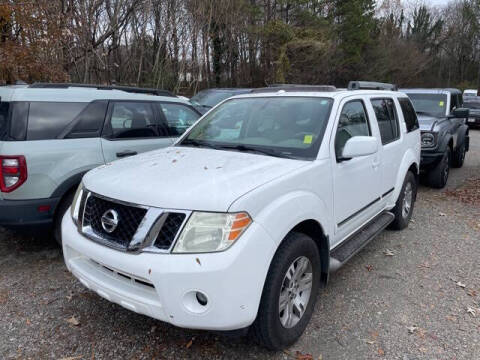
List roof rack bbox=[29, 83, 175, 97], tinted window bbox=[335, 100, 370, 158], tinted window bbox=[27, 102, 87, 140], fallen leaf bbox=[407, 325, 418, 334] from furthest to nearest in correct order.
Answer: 1. roof rack bbox=[29, 83, 175, 97]
2. tinted window bbox=[27, 102, 87, 140]
3. tinted window bbox=[335, 100, 370, 158]
4. fallen leaf bbox=[407, 325, 418, 334]

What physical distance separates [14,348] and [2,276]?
4.14ft

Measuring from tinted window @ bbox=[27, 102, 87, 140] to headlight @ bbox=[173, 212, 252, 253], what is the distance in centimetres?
238

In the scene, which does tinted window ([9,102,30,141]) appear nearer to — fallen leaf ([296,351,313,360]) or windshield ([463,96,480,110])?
fallen leaf ([296,351,313,360])

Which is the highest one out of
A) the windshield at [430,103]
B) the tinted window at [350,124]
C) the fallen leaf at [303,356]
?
the windshield at [430,103]

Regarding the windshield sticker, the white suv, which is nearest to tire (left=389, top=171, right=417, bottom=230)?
the white suv

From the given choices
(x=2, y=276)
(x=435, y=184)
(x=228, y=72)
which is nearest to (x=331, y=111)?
(x=2, y=276)

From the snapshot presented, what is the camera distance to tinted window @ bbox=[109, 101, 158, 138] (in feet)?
14.4

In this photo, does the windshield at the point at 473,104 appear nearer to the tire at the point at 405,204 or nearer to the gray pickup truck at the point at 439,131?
the gray pickup truck at the point at 439,131

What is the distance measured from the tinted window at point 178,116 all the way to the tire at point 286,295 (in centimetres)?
306

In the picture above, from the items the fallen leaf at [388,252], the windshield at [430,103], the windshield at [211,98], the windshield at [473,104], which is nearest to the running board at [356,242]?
the fallen leaf at [388,252]

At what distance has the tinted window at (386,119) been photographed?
4.10 meters

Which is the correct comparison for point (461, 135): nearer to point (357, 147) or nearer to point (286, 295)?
point (357, 147)

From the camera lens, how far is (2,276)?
3646 mm

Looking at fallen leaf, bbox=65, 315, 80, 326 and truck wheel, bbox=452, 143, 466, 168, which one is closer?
fallen leaf, bbox=65, 315, 80, 326
